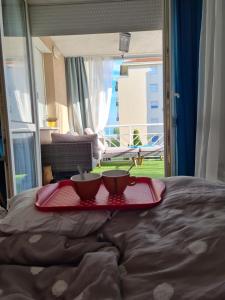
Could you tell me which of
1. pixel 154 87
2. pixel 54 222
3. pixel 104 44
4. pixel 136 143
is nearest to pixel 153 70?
pixel 154 87

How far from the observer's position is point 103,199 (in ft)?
2.36

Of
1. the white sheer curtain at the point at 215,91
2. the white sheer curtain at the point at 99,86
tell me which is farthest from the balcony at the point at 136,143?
the white sheer curtain at the point at 215,91

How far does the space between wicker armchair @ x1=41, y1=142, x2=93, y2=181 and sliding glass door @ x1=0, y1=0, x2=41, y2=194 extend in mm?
487

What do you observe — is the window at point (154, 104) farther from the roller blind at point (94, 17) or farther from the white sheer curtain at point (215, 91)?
the white sheer curtain at point (215, 91)

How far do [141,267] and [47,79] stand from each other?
181 inches

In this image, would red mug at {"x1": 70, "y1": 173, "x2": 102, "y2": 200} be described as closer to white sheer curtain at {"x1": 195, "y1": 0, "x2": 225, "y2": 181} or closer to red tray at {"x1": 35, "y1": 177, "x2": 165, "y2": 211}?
red tray at {"x1": 35, "y1": 177, "x2": 165, "y2": 211}

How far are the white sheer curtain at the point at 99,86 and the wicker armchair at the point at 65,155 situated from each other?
243cm

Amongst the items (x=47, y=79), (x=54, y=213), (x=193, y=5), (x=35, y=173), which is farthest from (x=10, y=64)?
(x=47, y=79)

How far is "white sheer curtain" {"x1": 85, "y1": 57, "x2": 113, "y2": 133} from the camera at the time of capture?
5.54 meters

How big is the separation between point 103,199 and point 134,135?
18.7ft

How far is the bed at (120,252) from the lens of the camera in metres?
0.40

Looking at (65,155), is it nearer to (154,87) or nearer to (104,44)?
(104,44)

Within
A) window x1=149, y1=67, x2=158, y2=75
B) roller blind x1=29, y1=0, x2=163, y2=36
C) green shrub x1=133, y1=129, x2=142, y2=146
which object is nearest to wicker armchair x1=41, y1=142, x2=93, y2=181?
roller blind x1=29, y1=0, x2=163, y2=36

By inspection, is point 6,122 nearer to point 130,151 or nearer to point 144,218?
point 144,218
